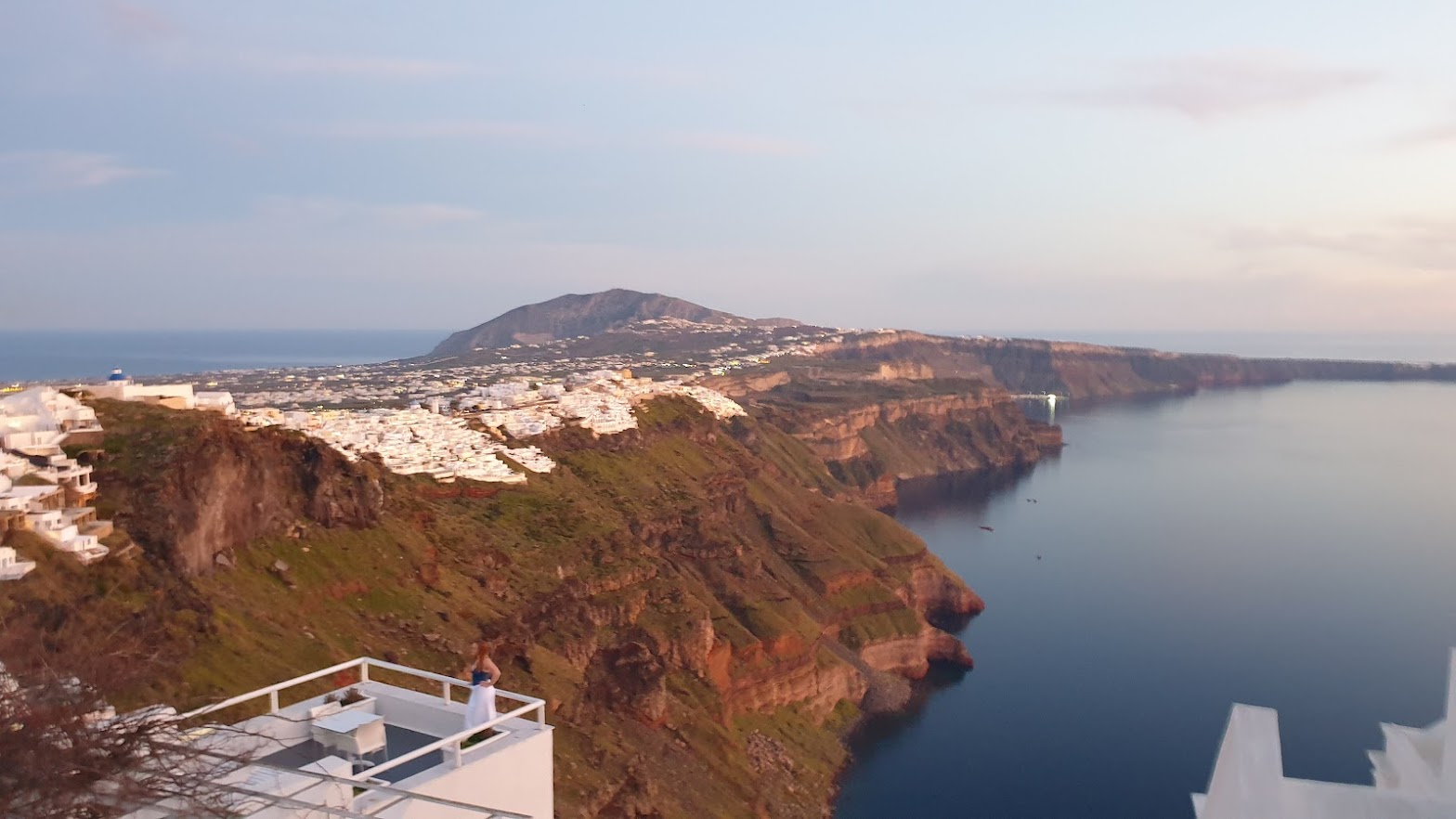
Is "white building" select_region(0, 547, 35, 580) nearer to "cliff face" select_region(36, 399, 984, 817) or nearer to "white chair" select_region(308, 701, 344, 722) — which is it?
"cliff face" select_region(36, 399, 984, 817)

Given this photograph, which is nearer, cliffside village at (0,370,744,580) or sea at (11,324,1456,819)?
cliffside village at (0,370,744,580)

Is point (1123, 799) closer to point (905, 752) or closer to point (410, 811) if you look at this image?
point (905, 752)

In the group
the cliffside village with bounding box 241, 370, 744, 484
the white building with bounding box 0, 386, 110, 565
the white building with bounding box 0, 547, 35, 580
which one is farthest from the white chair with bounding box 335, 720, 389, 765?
the cliffside village with bounding box 241, 370, 744, 484

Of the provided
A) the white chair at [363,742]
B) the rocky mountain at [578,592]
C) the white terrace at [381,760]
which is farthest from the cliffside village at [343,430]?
the white chair at [363,742]

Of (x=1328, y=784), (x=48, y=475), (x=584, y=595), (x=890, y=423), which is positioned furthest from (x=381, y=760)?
(x=890, y=423)

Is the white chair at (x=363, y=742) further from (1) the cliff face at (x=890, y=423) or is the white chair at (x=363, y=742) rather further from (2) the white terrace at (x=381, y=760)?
(1) the cliff face at (x=890, y=423)

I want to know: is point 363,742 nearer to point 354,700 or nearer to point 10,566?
point 354,700

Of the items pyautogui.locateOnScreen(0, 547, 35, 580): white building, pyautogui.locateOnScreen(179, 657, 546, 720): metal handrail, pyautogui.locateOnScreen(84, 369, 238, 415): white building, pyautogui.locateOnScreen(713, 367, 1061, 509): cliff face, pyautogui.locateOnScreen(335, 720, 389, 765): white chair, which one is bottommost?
pyautogui.locateOnScreen(713, 367, 1061, 509): cliff face
